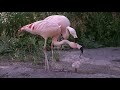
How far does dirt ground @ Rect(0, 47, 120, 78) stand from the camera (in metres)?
4.65

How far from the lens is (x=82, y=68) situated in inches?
201

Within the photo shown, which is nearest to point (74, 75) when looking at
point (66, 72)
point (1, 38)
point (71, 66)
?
point (66, 72)

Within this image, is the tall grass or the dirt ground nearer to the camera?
the dirt ground

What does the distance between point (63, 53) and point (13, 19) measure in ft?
5.38

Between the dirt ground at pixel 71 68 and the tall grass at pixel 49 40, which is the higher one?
the tall grass at pixel 49 40

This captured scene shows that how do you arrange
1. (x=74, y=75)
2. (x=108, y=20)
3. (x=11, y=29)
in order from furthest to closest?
(x=108, y=20), (x=11, y=29), (x=74, y=75)

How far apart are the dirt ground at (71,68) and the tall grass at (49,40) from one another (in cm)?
54

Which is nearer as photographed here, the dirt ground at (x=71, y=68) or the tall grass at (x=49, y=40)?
the dirt ground at (x=71, y=68)

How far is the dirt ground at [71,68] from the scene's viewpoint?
15.3ft

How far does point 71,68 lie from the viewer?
506cm

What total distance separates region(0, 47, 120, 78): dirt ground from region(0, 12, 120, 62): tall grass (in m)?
0.54
